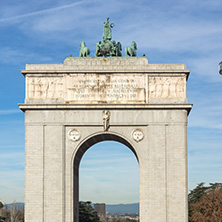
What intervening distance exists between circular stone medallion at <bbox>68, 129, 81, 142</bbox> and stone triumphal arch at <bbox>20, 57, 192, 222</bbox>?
3.0 inches

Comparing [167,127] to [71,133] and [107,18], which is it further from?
[107,18]

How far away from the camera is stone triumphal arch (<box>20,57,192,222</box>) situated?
40.2 meters

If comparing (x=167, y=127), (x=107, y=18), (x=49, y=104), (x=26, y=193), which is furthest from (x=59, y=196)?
(x=107, y=18)

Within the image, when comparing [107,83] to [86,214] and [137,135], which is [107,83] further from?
[86,214]

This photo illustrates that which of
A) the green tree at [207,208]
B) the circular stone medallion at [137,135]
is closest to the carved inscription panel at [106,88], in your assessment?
the circular stone medallion at [137,135]

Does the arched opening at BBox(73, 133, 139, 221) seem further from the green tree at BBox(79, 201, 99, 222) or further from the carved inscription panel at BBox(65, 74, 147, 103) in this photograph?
the green tree at BBox(79, 201, 99, 222)

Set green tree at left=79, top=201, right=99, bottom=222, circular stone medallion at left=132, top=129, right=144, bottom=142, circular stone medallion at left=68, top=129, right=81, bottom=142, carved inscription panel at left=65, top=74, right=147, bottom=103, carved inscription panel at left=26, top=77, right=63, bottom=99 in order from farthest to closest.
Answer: green tree at left=79, top=201, right=99, bottom=222
carved inscription panel at left=26, top=77, right=63, bottom=99
carved inscription panel at left=65, top=74, right=147, bottom=103
circular stone medallion at left=68, top=129, right=81, bottom=142
circular stone medallion at left=132, top=129, right=144, bottom=142

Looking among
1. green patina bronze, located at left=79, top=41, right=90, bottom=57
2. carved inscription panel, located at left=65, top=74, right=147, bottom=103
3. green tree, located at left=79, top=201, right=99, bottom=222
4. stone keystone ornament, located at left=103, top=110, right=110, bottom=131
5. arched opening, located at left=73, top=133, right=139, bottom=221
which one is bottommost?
green tree, located at left=79, top=201, right=99, bottom=222

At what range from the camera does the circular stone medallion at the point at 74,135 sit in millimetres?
40969

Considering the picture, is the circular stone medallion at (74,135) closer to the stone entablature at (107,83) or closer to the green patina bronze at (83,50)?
the stone entablature at (107,83)

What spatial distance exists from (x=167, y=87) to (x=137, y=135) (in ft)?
14.2

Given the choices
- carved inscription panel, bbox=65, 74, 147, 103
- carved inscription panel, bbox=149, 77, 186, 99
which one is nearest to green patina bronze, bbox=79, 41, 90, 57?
carved inscription panel, bbox=65, 74, 147, 103

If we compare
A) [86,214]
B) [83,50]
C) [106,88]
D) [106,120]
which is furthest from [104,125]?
[86,214]

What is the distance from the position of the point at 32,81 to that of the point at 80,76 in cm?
371
